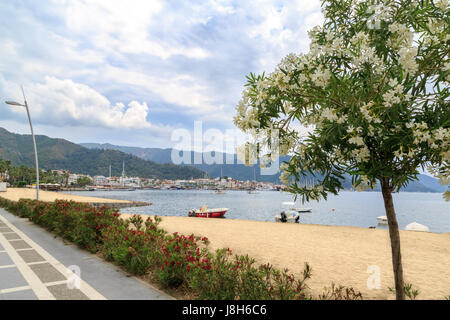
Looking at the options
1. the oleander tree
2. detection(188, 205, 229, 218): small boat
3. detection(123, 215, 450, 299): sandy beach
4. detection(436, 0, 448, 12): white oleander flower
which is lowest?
detection(188, 205, 229, 218): small boat

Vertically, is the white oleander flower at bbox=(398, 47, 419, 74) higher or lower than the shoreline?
higher

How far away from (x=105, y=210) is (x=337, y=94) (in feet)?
31.6

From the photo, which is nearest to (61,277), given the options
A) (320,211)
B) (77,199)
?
(77,199)

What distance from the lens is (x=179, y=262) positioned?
5.43m

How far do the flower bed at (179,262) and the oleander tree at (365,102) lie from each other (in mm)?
1829

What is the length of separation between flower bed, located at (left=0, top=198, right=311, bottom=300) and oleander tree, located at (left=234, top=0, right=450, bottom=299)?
183 cm

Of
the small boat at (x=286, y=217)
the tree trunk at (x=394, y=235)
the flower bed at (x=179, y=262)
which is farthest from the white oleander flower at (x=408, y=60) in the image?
the small boat at (x=286, y=217)

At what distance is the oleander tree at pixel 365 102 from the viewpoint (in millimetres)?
2938

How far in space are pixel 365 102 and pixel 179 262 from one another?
450cm

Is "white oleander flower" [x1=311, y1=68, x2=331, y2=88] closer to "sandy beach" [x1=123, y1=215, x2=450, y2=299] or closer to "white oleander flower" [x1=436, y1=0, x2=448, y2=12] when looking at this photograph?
"white oleander flower" [x1=436, y1=0, x2=448, y2=12]

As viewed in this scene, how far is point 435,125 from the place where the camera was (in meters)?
2.82

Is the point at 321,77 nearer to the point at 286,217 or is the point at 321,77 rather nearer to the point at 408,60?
the point at 408,60

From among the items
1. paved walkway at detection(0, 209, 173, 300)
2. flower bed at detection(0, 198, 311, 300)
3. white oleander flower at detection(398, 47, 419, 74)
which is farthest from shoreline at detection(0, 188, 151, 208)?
white oleander flower at detection(398, 47, 419, 74)

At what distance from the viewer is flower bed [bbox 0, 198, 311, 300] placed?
4547 millimetres
